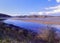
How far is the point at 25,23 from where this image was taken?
99.0 inches

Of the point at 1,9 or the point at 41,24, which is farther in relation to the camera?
the point at 1,9

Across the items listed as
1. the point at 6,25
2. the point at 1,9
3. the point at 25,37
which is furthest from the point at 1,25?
the point at 25,37

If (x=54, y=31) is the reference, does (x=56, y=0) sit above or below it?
above

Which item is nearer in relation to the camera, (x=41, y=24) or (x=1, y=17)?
(x=41, y=24)

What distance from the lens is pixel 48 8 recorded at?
243cm

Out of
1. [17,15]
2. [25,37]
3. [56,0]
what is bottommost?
[25,37]

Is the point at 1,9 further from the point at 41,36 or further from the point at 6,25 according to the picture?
the point at 41,36

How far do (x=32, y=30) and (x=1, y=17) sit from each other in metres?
0.55

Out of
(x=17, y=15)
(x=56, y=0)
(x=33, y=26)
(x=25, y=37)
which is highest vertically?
(x=56, y=0)

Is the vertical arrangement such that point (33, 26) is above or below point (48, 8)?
below

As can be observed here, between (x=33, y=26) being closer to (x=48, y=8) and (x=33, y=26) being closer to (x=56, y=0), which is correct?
(x=48, y=8)

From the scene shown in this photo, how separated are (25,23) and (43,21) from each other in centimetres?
28

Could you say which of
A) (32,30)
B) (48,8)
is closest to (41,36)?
(32,30)

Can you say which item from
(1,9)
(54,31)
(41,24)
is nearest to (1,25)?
(1,9)
